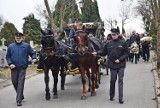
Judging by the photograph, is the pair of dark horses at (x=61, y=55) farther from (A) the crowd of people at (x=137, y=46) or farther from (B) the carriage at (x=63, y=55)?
(A) the crowd of people at (x=137, y=46)

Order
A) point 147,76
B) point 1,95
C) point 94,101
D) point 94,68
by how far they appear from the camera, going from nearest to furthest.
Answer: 1. point 94,101
2. point 94,68
3. point 1,95
4. point 147,76

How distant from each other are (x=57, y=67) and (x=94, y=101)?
160 centimetres

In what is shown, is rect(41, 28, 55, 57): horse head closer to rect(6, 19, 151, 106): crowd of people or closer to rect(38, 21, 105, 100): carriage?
rect(38, 21, 105, 100): carriage

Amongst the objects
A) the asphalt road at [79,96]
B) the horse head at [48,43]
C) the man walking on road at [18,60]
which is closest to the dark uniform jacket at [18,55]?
the man walking on road at [18,60]

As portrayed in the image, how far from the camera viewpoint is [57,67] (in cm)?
1297

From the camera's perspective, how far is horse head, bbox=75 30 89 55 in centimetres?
1241

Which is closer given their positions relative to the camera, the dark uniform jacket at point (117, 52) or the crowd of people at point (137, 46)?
the dark uniform jacket at point (117, 52)

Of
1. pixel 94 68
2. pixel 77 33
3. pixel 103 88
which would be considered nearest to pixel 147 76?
pixel 103 88

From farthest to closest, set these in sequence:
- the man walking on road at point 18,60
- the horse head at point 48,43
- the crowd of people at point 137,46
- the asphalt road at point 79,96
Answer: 1. the crowd of people at point 137,46
2. the horse head at point 48,43
3. the man walking on road at point 18,60
4. the asphalt road at point 79,96

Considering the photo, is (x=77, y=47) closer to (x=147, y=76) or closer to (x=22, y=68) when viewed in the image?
(x=22, y=68)

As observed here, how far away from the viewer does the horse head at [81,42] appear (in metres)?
12.4

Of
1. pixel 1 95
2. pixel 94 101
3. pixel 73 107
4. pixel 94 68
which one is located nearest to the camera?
pixel 73 107

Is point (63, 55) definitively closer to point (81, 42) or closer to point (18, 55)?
point (81, 42)

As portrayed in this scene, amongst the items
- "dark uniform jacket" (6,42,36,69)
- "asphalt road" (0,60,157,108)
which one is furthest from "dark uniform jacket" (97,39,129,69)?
"dark uniform jacket" (6,42,36,69)
